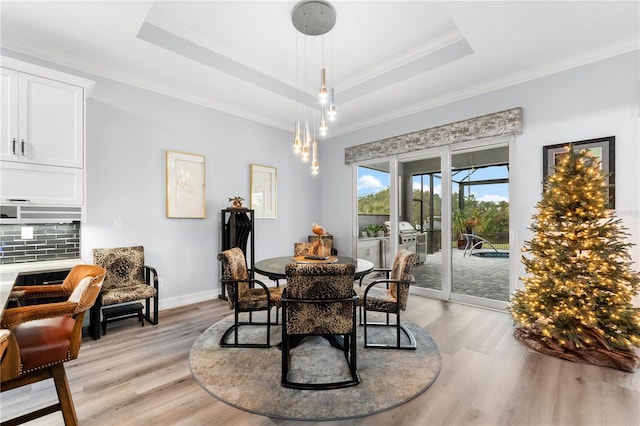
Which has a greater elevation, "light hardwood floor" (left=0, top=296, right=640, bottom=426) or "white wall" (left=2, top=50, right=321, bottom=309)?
"white wall" (left=2, top=50, right=321, bottom=309)

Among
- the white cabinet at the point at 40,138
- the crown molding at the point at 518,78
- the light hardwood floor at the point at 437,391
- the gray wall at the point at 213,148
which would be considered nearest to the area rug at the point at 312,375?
the light hardwood floor at the point at 437,391

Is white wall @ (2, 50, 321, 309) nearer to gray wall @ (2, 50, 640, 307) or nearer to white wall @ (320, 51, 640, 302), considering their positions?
gray wall @ (2, 50, 640, 307)

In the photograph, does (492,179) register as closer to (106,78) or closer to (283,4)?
(283,4)

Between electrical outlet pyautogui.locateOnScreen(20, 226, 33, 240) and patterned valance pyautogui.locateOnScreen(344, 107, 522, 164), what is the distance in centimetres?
426

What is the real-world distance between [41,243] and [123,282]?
0.83 m

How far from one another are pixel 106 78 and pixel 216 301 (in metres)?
3.03

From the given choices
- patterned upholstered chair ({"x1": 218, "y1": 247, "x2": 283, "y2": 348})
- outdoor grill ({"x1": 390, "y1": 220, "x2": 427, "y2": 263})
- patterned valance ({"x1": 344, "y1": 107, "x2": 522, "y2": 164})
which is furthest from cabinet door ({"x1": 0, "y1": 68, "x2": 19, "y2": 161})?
outdoor grill ({"x1": 390, "y1": 220, "x2": 427, "y2": 263})

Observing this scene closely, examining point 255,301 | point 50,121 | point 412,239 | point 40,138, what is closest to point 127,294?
point 255,301

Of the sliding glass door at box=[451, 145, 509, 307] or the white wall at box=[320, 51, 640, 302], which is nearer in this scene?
the white wall at box=[320, 51, 640, 302]

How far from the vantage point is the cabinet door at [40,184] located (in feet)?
8.05

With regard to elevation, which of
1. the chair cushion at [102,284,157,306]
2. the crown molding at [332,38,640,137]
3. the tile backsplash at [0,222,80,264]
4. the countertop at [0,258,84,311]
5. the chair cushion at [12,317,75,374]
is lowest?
the chair cushion at [102,284,157,306]

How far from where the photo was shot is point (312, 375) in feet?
7.19

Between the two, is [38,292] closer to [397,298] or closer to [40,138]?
[40,138]

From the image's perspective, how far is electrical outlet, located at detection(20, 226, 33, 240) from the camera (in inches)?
111
